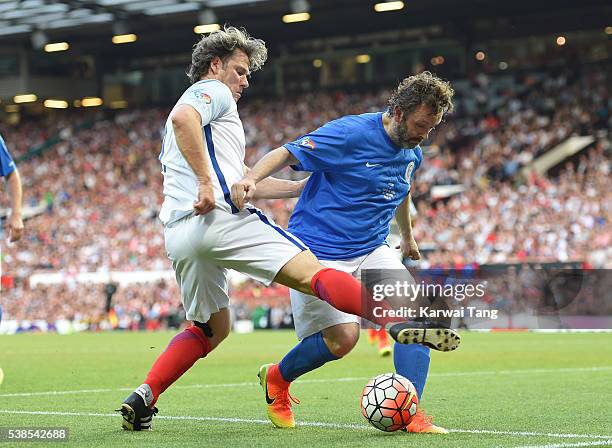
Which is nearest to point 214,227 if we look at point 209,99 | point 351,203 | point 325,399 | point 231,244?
point 231,244

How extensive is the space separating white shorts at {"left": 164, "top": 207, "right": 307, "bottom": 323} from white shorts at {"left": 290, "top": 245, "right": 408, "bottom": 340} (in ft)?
1.85

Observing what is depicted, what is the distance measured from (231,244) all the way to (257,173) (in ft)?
1.25

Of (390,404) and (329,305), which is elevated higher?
(329,305)

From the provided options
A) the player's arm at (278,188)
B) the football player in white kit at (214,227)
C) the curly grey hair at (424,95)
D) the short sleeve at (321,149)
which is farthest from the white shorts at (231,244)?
the curly grey hair at (424,95)

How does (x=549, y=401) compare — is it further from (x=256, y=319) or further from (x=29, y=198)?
(x=29, y=198)

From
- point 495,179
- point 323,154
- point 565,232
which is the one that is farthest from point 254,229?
point 495,179

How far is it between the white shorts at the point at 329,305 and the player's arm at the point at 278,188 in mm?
477

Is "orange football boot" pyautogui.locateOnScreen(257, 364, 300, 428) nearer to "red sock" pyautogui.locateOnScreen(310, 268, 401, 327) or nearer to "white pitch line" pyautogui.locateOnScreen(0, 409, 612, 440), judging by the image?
"white pitch line" pyautogui.locateOnScreen(0, 409, 612, 440)

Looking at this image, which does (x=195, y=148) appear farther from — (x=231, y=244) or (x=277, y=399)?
(x=277, y=399)

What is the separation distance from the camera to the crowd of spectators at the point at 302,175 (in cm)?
2581

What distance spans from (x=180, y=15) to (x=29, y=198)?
9.11 meters

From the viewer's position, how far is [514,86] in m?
32.2

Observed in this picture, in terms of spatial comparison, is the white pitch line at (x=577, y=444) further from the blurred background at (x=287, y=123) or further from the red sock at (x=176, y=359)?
the blurred background at (x=287, y=123)

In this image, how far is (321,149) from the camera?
5.84 m
